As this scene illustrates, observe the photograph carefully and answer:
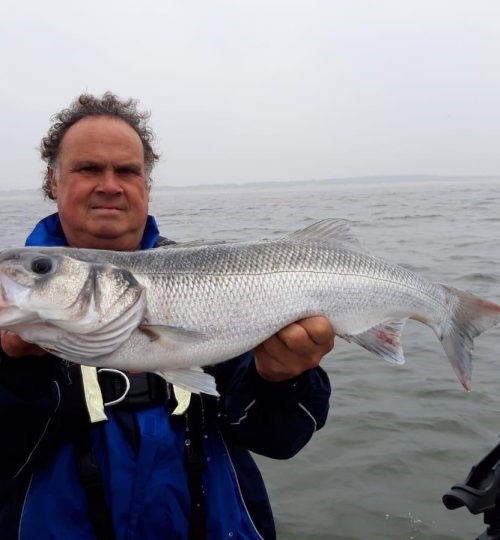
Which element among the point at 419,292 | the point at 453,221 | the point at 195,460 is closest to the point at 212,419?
the point at 195,460

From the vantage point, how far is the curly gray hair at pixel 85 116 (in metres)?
3.68

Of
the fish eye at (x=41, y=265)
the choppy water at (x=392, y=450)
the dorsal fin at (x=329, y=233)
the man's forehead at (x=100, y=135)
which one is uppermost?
the man's forehead at (x=100, y=135)

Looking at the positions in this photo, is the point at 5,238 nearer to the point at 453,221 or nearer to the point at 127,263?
the point at 453,221

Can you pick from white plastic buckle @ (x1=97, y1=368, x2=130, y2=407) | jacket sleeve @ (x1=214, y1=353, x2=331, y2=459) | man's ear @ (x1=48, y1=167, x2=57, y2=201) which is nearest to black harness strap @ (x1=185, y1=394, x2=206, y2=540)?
jacket sleeve @ (x1=214, y1=353, x2=331, y2=459)

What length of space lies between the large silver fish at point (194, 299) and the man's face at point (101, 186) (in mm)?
746

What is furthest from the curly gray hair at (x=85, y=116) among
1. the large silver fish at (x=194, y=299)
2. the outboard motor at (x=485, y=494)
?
the outboard motor at (x=485, y=494)

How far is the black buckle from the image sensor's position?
295 cm

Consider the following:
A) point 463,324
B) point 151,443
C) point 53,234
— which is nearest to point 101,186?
point 53,234

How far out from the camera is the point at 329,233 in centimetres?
327

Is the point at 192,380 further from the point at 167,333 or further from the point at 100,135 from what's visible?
the point at 100,135

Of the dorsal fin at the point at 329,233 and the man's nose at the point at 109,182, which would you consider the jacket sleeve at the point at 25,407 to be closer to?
the man's nose at the point at 109,182

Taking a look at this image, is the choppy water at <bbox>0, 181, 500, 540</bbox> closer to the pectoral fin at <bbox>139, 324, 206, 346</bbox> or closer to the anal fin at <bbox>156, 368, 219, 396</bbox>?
the anal fin at <bbox>156, 368, 219, 396</bbox>

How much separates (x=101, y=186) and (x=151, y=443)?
4.89 feet

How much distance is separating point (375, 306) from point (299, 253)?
0.50m
